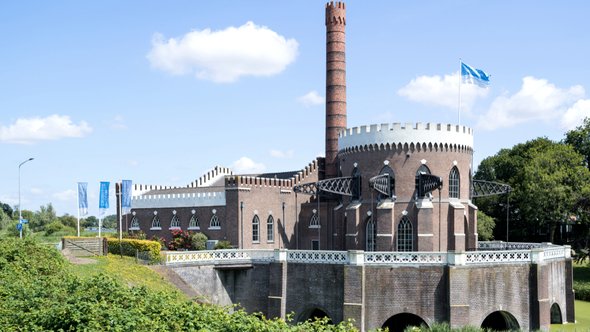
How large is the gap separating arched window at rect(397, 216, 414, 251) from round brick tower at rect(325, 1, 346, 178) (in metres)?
13.0

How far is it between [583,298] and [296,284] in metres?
26.3

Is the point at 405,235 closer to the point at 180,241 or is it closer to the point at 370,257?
the point at 370,257

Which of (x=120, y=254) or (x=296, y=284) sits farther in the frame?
(x=120, y=254)

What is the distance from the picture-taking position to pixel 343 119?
2221 inches

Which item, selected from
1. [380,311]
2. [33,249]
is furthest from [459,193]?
[33,249]

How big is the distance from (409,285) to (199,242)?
21185 mm

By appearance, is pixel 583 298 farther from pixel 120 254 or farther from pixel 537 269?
pixel 120 254

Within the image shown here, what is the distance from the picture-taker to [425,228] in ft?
146

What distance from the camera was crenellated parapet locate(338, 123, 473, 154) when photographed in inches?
1809

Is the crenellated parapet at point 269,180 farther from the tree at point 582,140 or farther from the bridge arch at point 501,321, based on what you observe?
the tree at point 582,140

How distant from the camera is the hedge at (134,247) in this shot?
133ft

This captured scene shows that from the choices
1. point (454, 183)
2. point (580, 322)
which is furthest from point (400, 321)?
point (580, 322)

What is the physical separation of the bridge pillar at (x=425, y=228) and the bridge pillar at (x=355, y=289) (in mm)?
8706

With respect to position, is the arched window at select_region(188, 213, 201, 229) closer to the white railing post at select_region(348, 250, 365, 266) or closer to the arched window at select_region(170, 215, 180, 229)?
the arched window at select_region(170, 215, 180, 229)
